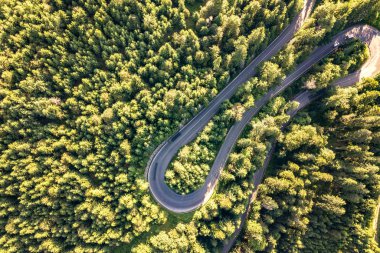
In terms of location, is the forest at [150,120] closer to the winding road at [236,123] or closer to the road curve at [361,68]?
the winding road at [236,123]

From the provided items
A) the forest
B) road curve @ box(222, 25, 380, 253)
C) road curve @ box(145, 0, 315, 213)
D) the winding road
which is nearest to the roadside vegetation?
the forest

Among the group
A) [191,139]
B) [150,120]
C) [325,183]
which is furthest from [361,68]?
[150,120]

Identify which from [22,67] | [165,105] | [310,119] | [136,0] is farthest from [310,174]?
[22,67]

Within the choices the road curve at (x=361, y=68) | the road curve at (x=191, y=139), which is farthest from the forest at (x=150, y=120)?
the road curve at (x=361, y=68)

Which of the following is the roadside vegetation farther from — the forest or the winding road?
the winding road

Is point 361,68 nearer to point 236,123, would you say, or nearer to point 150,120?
point 236,123

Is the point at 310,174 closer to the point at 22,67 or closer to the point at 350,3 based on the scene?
the point at 350,3
